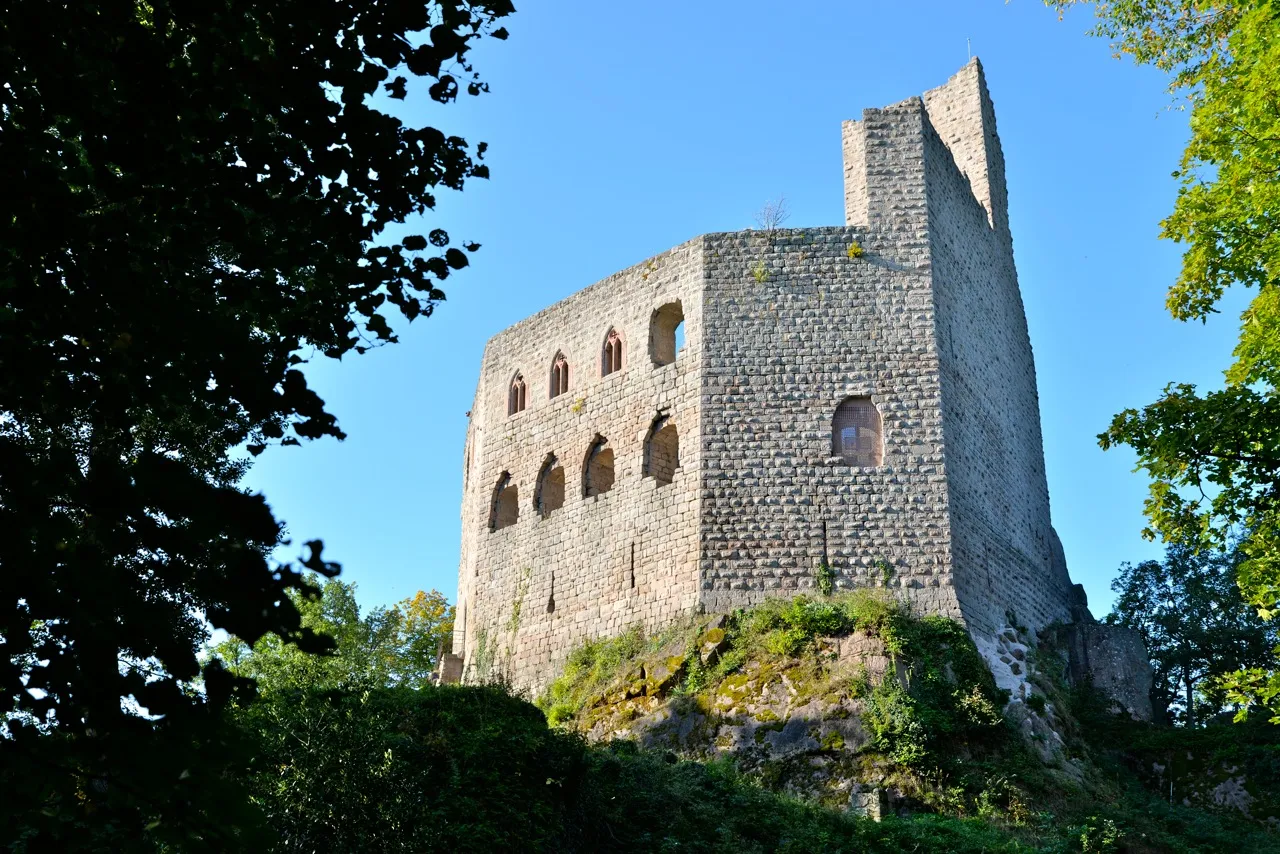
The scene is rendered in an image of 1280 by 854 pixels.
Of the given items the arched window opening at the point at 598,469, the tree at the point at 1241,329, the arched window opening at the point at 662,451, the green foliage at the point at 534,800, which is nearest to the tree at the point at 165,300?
the green foliage at the point at 534,800

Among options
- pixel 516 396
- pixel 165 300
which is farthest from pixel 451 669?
pixel 165 300

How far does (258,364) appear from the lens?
4.86m

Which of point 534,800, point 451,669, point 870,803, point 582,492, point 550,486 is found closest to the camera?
point 534,800

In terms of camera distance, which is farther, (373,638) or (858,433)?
(373,638)

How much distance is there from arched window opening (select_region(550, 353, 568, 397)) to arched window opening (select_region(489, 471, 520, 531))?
5.85ft

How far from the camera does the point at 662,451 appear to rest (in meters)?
21.0

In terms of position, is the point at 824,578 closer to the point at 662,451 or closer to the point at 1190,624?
the point at 662,451

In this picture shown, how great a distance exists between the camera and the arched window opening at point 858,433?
1959cm

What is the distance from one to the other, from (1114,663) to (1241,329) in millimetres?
→ 10896

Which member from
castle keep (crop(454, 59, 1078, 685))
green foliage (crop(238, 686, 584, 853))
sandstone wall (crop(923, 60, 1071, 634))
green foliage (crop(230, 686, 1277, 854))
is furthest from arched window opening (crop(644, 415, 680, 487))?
green foliage (crop(238, 686, 584, 853))

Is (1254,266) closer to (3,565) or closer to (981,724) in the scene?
(981,724)

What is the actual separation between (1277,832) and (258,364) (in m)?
17.0

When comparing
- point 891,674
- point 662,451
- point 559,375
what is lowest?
point 891,674

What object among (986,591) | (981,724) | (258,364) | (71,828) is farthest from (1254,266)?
(71,828)
